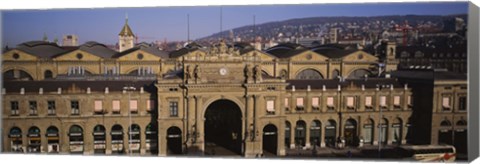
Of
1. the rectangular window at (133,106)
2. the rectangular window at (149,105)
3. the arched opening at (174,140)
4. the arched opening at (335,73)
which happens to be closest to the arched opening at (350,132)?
the arched opening at (335,73)

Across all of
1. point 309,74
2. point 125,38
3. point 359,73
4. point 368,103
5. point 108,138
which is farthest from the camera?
point 309,74

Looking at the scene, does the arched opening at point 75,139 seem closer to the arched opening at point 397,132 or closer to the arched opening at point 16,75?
the arched opening at point 16,75

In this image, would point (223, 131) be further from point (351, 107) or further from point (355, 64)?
point (355, 64)

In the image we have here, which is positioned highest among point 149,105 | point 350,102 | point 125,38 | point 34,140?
point 125,38

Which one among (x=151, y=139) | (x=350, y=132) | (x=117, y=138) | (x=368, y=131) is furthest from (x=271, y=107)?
(x=117, y=138)

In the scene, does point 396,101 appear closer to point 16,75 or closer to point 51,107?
point 51,107

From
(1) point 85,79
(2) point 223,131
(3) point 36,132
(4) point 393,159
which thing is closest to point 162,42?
(1) point 85,79

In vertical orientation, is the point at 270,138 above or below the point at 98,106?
below

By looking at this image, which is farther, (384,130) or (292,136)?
(384,130)

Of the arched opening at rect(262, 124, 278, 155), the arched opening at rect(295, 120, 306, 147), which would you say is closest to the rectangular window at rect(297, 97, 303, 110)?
the arched opening at rect(295, 120, 306, 147)
